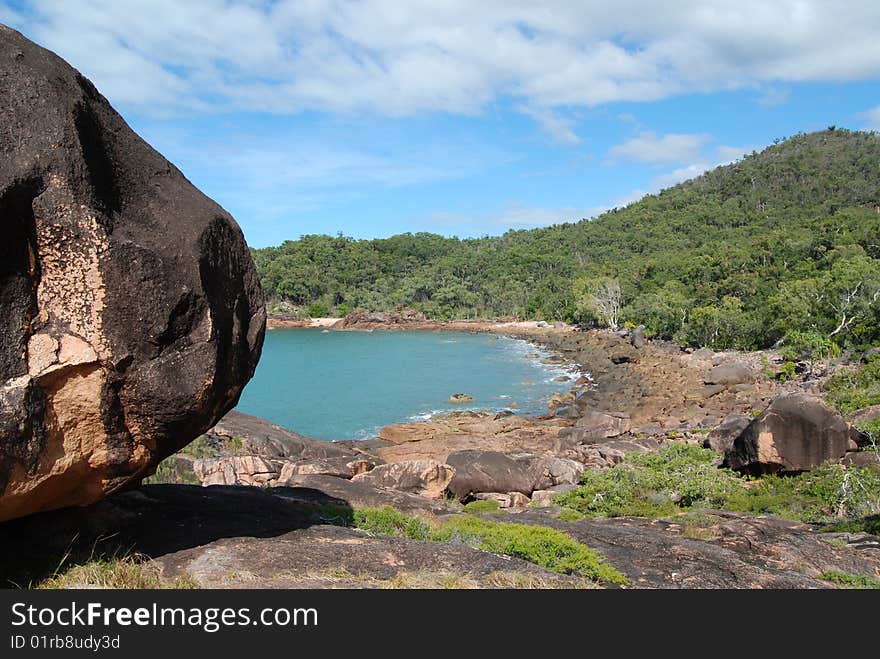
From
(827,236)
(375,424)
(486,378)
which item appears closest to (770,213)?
(827,236)

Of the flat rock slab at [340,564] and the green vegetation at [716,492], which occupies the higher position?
the flat rock slab at [340,564]

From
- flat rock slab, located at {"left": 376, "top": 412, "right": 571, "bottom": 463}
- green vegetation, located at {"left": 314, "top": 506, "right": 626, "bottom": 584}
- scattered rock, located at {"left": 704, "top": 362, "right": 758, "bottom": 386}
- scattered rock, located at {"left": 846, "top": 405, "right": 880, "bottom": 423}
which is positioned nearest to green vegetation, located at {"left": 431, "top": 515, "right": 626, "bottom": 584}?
green vegetation, located at {"left": 314, "top": 506, "right": 626, "bottom": 584}

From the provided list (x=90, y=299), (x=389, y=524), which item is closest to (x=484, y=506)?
(x=389, y=524)

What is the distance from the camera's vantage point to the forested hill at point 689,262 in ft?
201

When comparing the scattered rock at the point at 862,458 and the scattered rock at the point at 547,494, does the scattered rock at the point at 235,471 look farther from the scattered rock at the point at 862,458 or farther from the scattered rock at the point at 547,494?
the scattered rock at the point at 862,458

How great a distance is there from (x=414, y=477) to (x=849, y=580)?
Result: 43.1 feet

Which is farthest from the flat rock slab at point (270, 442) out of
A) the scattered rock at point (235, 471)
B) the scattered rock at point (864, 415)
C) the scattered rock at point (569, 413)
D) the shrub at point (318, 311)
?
the shrub at point (318, 311)

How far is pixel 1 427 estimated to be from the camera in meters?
5.83

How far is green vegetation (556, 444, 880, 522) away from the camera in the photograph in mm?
17203

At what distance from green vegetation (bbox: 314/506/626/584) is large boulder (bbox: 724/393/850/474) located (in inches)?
558

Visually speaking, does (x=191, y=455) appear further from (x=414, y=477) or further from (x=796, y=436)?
(x=796, y=436)

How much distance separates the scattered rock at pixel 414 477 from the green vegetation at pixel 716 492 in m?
4.06

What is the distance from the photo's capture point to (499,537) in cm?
1031

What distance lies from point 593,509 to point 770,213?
131m
